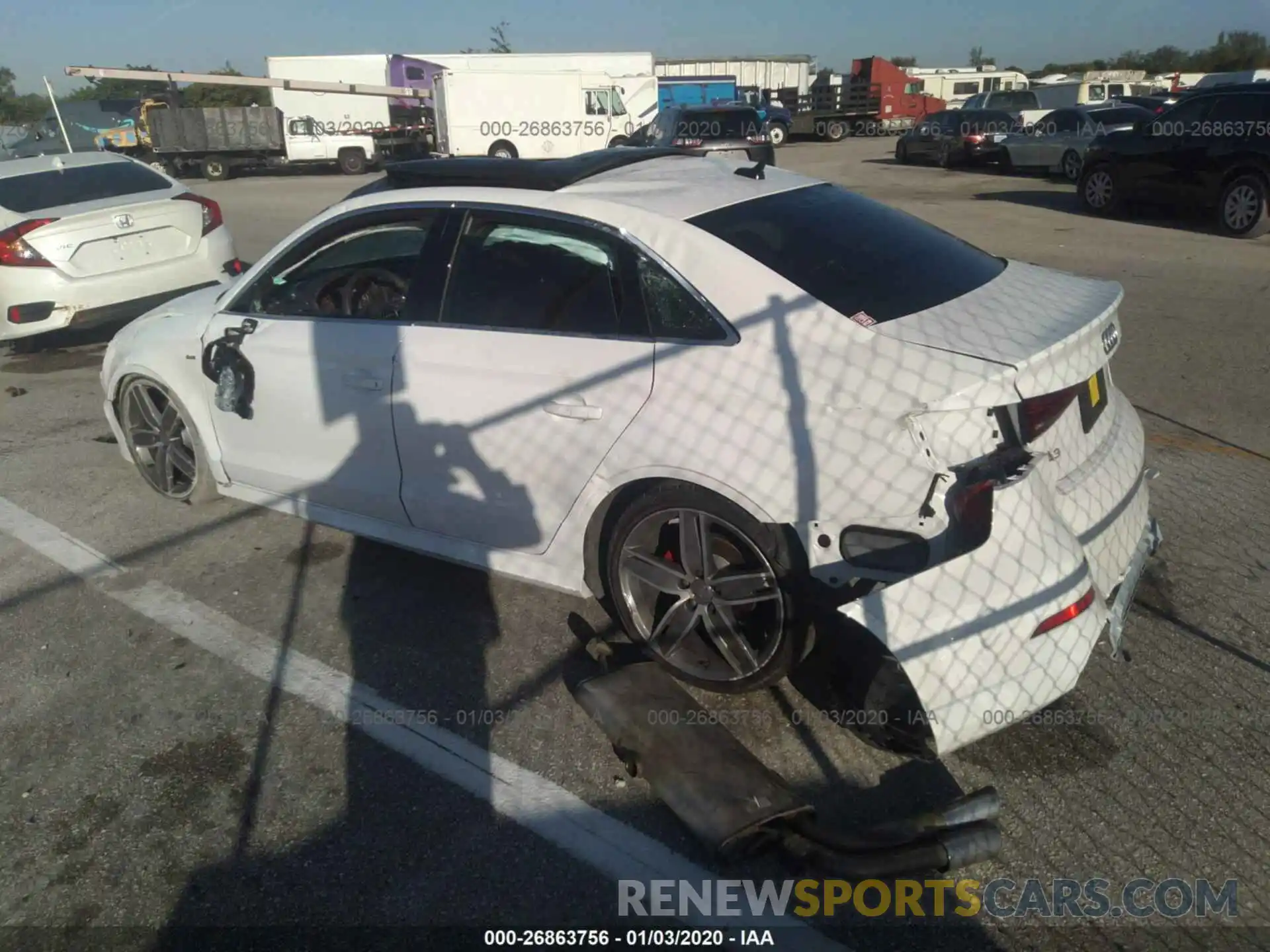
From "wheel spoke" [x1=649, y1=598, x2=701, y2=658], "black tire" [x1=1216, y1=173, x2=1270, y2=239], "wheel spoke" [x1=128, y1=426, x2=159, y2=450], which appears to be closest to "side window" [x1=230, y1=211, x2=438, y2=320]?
"wheel spoke" [x1=128, y1=426, x2=159, y2=450]

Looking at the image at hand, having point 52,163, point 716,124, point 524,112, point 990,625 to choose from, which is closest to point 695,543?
point 990,625

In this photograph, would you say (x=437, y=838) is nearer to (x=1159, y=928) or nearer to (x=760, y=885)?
(x=760, y=885)

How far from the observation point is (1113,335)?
3.46m

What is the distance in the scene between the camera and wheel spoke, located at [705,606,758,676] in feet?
11.3

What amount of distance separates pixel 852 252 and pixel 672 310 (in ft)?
2.34

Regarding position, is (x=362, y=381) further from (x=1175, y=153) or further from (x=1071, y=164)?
(x=1071, y=164)

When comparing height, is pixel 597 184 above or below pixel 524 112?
above

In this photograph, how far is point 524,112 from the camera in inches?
1137

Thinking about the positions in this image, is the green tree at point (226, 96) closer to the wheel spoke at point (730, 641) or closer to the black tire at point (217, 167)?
the black tire at point (217, 167)

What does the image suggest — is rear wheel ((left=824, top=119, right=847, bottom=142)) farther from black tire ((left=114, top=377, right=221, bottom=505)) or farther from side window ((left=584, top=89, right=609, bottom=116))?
black tire ((left=114, top=377, right=221, bottom=505))

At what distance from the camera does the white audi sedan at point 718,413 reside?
2.89 meters

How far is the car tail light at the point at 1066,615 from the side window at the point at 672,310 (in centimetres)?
129

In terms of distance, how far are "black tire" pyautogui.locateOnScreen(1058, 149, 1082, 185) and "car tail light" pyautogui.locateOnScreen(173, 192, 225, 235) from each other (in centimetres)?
1773

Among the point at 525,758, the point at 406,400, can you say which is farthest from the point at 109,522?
the point at 525,758
